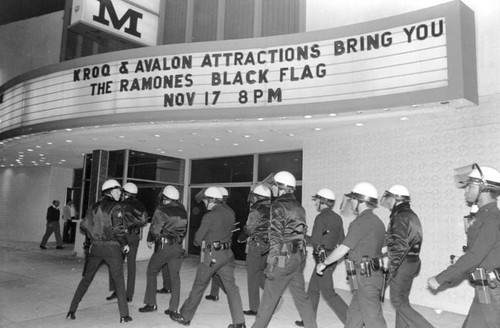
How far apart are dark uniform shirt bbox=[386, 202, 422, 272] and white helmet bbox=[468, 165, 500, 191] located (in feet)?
4.29

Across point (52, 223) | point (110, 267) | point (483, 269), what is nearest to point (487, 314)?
point (483, 269)

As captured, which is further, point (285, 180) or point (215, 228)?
point (215, 228)

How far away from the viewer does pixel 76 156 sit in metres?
12.4

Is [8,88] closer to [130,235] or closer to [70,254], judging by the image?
[70,254]

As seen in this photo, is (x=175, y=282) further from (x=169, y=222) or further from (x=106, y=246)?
(x=106, y=246)

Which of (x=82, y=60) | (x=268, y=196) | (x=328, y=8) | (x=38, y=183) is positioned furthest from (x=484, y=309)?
(x=38, y=183)

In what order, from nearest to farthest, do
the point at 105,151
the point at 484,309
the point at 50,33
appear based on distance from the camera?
the point at 484,309, the point at 105,151, the point at 50,33

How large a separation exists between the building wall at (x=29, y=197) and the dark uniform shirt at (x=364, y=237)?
45.7ft

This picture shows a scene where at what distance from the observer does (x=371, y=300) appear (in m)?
3.90

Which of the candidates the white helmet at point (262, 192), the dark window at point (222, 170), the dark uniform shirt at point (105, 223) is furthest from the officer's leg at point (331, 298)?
the dark window at point (222, 170)

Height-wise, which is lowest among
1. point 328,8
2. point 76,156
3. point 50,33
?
point 76,156

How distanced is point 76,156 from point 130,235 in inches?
256

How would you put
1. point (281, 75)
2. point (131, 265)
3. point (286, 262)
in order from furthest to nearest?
point (281, 75) → point (131, 265) → point (286, 262)

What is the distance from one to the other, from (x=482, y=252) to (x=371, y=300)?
1199mm
